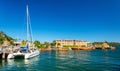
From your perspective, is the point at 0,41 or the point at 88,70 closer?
the point at 88,70

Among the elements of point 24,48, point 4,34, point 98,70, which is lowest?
point 98,70

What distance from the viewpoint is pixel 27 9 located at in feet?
274

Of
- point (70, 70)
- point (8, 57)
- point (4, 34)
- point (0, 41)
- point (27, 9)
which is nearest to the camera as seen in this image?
point (70, 70)

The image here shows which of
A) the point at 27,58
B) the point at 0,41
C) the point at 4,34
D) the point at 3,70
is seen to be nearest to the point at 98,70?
the point at 3,70

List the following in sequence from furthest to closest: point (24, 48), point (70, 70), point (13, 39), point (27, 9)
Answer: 1. point (13, 39)
2. point (27, 9)
3. point (24, 48)
4. point (70, 70)

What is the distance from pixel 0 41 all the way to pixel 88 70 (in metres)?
96.5

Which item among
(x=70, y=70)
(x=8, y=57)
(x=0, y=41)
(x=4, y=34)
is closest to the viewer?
(x=70, y=70)

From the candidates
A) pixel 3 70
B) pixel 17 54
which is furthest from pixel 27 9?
pixel 3 70

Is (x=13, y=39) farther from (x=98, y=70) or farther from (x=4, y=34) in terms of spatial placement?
(x=98, y=70)

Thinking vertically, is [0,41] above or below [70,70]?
above

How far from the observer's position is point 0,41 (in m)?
129

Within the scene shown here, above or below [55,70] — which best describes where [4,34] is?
above

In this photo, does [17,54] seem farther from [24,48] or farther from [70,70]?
[70,70]

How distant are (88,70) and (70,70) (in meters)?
4.02
